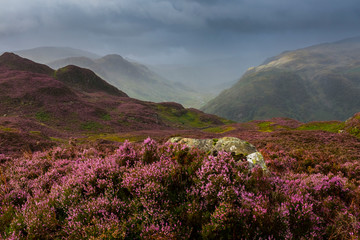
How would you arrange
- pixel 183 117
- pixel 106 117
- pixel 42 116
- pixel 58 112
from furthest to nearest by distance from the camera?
pixel 183 117 < pixel 106 117 < pixel 58 112 < pixel 42 116

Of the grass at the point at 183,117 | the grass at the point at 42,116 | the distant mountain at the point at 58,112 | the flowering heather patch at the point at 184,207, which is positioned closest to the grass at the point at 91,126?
the distant mountain at the point at 58,112

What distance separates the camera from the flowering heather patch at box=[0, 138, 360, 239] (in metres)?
3.27

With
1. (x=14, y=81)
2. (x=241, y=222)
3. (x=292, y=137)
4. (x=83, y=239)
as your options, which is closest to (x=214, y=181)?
(x=241, y=222)

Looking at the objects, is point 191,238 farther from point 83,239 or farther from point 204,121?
point 204,121

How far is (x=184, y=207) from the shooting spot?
3.76 meters

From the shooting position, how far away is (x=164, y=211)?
3.62 meters

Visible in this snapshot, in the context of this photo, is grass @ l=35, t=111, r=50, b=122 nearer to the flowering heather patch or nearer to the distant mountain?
the distant mountain

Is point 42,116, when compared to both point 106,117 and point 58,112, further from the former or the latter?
point 106,117

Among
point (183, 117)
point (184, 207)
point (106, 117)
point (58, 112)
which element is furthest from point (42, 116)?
point (184, 207)

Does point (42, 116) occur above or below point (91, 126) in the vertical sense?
above

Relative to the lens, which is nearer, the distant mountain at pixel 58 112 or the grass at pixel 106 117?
the distant mountain at pixel 58 112

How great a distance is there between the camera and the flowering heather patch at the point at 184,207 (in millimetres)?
3266

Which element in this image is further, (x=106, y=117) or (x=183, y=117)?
(x=183, y=117)

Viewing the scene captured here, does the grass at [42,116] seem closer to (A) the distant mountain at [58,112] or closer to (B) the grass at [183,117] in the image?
(A) the distant mountain at [58,112]
